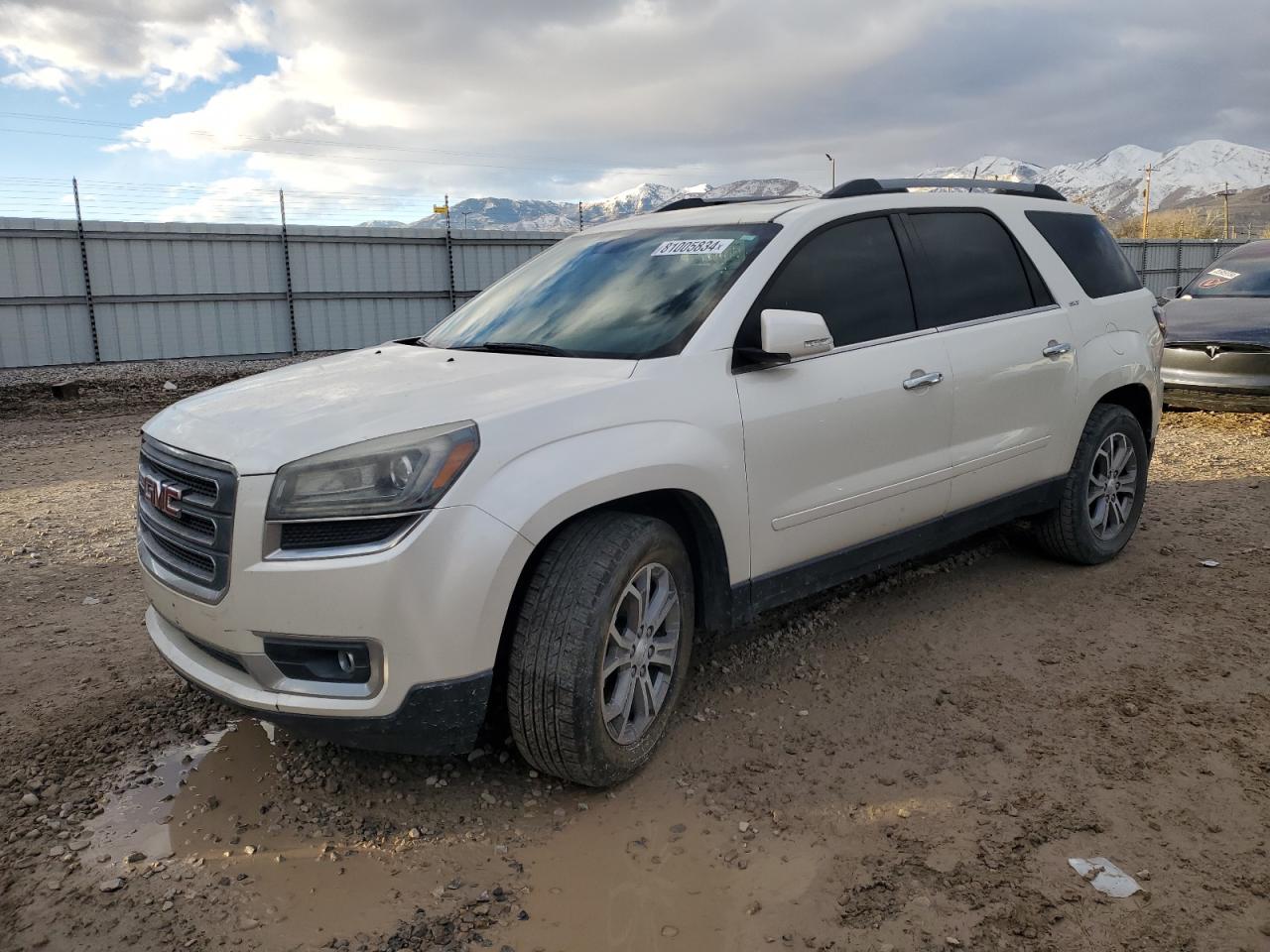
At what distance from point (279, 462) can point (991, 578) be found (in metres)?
3.56

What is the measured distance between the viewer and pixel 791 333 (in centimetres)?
314

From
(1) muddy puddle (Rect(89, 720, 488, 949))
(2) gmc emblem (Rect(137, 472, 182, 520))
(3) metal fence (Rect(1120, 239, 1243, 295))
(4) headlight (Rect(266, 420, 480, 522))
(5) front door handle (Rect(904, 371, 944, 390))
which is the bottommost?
(1) muddy puddle (Rect(89, 720, 488, 949))

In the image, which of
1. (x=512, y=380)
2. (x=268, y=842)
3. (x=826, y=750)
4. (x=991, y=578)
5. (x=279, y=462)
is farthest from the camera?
(x=991, y=578)

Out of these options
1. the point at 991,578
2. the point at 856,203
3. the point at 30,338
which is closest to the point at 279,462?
the point at 856,203

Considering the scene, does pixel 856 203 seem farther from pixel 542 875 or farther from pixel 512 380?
pixel 542 875

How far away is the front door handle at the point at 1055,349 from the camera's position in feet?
14.1

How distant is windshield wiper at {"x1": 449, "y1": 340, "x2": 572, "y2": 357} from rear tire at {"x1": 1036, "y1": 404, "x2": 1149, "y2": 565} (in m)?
2.68

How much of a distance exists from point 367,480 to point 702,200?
2439 millimetres

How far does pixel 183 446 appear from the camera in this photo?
2814 mm

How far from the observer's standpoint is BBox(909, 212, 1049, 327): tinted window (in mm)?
4004

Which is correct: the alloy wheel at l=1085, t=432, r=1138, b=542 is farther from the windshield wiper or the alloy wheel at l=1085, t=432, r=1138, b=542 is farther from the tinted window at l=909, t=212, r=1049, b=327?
the windshield wiper

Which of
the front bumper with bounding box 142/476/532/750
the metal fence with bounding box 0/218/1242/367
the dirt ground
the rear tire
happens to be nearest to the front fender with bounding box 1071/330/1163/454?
the rear tire

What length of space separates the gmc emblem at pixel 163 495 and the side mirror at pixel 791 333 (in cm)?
186

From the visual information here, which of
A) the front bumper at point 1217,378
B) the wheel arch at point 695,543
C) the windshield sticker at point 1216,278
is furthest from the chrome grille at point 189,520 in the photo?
the windshield sticker at point 1216,278
